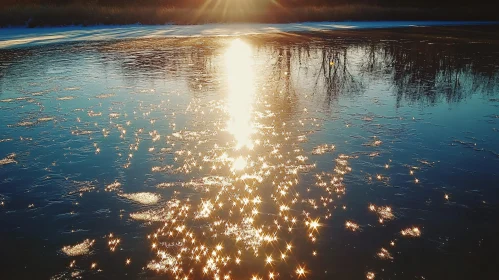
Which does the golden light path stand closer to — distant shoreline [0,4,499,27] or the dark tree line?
distant shoreline [0,4,499,27]

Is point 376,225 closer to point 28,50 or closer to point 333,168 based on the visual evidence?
point 333,168

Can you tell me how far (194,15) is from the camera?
2494cm

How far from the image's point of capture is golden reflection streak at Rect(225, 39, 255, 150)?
5.22 m

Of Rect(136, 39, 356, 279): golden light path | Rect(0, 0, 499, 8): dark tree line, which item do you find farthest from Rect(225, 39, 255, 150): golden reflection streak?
Rect(0, 0, 499, 8): dark tree line

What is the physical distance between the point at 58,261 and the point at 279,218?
5.77 ft

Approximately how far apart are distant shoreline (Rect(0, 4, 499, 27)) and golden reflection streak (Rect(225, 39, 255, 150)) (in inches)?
521

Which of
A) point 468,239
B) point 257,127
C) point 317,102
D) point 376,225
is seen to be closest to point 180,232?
point 376,225

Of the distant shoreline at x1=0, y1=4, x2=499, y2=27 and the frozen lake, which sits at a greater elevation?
the distant shoreline at x1=0, y1=4, x2=499, y2=27

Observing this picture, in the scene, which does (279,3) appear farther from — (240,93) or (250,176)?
(250,176)

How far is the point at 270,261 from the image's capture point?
2.67 metres

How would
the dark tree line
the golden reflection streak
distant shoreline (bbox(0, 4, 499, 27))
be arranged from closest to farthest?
the golden reflection streak
distant shoreline (bbox(0, 4, 499, 27))
the dark tree line

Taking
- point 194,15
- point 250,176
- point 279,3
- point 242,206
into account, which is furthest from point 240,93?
point 279,3

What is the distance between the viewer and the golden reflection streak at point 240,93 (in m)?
5.22

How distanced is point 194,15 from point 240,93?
19566 mm
